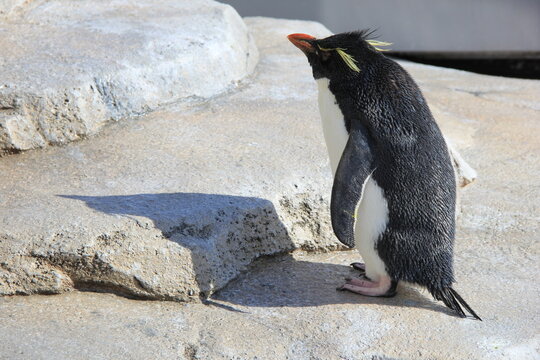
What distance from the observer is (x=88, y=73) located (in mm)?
3789

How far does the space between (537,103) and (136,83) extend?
2.94 meters

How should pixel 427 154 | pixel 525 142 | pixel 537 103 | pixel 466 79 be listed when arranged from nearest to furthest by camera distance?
pixel 427 154 < pixel 525 142 < pixel 537 103 < pixel 466 79

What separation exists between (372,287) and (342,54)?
34.1 inches

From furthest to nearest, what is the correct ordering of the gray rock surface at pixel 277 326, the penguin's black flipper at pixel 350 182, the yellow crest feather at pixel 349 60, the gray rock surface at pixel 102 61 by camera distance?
1. the gray rock surface at pixel 102 61
2. the yellow crest feather at pixel 349 60
3. the penguin's black flipper at pixel 350 182
4. the gray rock surface at pixel 277 326

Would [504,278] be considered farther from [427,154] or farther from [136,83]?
[136,83]

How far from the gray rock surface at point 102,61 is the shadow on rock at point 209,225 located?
770mm

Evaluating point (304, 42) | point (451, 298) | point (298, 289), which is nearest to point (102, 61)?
point (304, 42)

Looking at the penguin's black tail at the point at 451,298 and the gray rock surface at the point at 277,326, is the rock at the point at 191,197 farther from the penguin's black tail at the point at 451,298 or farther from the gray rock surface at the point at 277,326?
the penguin's black tail at the point at 451,298

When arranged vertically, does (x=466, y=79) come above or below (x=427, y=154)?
below

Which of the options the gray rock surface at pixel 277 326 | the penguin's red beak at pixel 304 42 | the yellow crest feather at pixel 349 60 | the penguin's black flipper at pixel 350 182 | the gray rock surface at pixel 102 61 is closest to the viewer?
the gray rock surface at pixel 277 326

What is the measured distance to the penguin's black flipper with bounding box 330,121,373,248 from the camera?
2.62 m

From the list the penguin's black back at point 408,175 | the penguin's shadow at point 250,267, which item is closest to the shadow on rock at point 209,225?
the penguin's shadow at point 250,267

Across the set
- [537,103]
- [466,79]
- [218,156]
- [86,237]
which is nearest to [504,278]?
[218,156]

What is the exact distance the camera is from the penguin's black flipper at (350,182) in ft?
8.61
